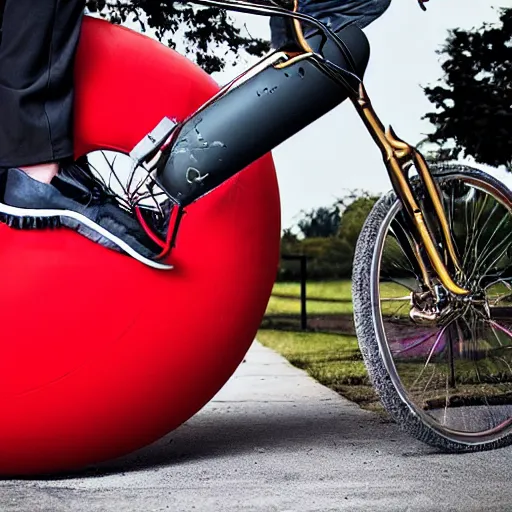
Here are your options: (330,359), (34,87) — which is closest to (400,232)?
(34,87)

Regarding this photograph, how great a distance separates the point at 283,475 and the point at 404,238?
0.74m

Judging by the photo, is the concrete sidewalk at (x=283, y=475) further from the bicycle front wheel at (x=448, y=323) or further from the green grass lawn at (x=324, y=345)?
the green grass lawn at (x=324, y=345)

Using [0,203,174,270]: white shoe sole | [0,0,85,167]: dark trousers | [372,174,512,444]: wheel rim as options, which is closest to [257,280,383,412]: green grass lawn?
[372,174,512,444]: wheel rim

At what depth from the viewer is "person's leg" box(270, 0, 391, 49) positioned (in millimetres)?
2623

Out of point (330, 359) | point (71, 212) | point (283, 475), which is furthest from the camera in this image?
point (330, 359)

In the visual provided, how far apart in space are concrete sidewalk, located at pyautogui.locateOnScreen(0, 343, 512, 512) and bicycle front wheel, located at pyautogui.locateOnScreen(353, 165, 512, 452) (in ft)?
0.40

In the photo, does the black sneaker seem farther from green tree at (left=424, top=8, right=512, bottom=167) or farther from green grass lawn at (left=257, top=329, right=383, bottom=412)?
green tree at (left=424, top=8, right=512, bottom=167)

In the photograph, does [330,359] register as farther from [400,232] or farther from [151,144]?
[151,144]

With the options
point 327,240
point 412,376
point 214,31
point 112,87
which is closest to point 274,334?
point 327,240

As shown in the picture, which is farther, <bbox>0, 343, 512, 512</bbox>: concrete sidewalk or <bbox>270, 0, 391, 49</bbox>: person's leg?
<bbox>270, 0, 391, 49</bbox>: person's leg

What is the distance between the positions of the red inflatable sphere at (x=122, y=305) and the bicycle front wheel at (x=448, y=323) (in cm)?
30

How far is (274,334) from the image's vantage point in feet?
23.0

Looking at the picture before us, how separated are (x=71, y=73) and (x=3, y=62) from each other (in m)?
0.16

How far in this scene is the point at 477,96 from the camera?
539 cm
